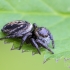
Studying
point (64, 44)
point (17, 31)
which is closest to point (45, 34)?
point (17, 31)

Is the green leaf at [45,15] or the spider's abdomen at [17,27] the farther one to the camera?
the spider's abdomen at [17,27]

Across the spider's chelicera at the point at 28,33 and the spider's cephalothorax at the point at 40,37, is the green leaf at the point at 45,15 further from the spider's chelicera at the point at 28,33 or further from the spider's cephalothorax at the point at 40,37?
the spider's cephalothorax at the point at 40,37

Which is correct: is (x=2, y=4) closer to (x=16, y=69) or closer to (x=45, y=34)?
(x=45, y=34)

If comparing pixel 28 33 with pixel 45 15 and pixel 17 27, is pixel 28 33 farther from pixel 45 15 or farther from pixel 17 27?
pixel 45 15

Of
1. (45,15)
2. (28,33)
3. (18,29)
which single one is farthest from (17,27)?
(45,15)

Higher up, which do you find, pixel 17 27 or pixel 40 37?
pixel 17 27

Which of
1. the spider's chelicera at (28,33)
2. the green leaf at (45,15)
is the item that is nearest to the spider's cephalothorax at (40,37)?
the spider's chelicera at (28,33)

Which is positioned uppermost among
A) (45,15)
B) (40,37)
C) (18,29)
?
(45,15)

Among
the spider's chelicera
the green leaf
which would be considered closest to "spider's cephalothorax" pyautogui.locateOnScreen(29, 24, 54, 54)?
the spider's chelicera
